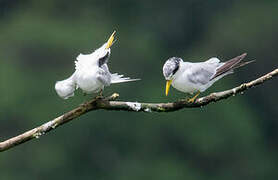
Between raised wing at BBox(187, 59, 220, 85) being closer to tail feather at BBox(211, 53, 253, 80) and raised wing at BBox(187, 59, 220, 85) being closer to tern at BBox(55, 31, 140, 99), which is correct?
tail feather at BBox(211, 53, 253, 80)

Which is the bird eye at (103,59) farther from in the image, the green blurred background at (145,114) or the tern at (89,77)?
the green blurred background at (145,114)

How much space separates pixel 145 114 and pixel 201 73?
23.2 metres

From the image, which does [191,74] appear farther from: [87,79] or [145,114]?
[145,114]

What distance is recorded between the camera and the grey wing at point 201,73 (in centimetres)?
716

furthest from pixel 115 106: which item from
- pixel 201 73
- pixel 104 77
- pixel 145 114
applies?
pixel 145 114

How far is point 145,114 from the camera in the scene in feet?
99.8

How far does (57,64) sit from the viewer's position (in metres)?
30.2

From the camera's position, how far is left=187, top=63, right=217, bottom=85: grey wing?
Answer: 23.5ft

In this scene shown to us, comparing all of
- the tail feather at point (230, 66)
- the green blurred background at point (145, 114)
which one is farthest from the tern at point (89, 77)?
the green blurred background at point (145, 114)

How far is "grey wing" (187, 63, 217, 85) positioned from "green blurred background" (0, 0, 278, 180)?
18.7 m

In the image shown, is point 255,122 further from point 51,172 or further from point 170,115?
point 51,172

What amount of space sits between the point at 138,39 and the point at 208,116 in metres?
7.38

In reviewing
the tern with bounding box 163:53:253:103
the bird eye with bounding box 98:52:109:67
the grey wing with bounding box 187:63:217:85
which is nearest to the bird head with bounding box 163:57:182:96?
the tern with bounding box 163:53:253:103

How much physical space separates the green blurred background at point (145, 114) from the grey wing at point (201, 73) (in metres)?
18.7
